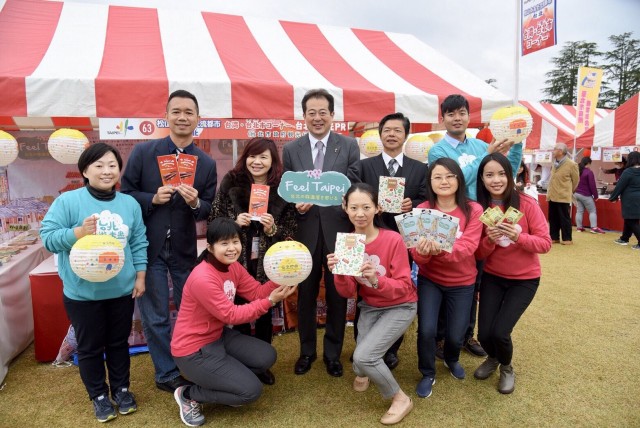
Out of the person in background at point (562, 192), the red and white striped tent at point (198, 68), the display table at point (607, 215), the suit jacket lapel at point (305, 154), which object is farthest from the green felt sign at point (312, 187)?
the display table at point (607, 215)

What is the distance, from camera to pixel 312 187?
8.29ft

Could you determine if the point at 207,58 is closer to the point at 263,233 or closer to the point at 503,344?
the point at 263,233

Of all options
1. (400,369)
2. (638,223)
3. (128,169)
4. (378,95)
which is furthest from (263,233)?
(638,223)

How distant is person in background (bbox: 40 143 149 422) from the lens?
2.21m

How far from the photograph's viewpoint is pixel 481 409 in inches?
98.0

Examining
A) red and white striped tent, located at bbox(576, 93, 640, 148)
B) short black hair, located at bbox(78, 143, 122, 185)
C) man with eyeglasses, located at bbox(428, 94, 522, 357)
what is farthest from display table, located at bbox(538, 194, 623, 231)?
short black hair, located at bbox(78, 143, 122, 185)

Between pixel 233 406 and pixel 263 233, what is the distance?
3.69 ft

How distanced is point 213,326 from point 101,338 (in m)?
0.65

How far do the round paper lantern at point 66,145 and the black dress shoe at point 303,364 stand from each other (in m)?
2.63

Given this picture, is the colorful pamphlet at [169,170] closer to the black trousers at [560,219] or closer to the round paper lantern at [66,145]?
the round paper lantern at [66,145]

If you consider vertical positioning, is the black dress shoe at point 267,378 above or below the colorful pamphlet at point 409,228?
below

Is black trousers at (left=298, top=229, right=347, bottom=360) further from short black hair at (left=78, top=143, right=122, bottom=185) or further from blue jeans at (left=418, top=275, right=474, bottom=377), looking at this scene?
short black hair at (left=78, top=143, right=122, bottom=185)

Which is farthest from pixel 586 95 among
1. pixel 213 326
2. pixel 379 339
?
pixel 213 326

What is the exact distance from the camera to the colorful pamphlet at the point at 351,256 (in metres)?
2.20
